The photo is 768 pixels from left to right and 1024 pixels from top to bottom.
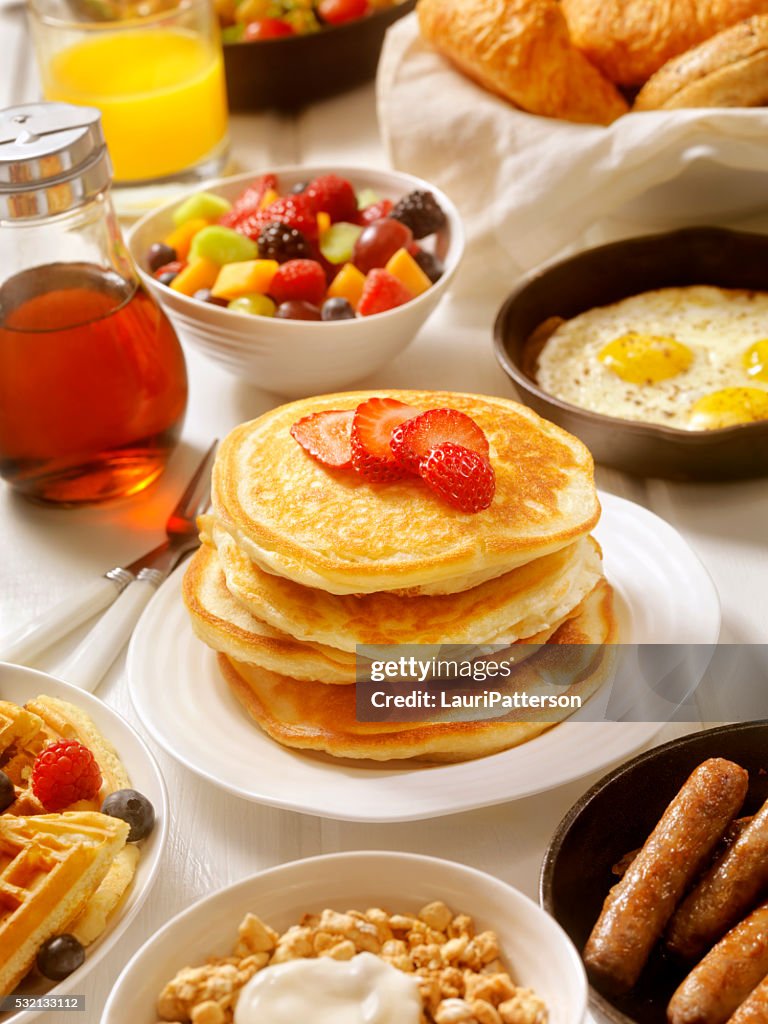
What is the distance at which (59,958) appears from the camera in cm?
123

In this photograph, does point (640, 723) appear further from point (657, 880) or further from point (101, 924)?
point (101, 924)

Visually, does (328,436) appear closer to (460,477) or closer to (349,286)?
(460,477)

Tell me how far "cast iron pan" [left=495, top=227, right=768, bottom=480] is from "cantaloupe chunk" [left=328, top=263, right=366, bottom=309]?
0.90 feet

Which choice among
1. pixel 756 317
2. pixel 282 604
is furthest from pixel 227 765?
pixel 756 317

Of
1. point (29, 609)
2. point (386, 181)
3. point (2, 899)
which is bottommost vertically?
point (29, 609)

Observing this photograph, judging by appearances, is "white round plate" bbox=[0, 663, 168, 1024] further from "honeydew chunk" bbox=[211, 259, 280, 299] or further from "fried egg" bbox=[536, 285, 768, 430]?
"fried egg" bbox=[536, 285, 768, 430]

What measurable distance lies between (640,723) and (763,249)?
4.27 feet

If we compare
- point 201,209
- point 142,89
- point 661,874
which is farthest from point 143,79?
point 661,874

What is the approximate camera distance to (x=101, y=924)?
4.19 ft

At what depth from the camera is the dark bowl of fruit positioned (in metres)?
3.36

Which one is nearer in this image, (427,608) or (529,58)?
(427,608)

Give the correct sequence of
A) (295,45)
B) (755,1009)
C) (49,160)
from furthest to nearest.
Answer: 1. (295,45)
2. (49,160)
3. (755,1009)

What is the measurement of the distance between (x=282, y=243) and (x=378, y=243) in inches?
7.3

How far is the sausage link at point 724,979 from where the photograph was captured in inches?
44.6
